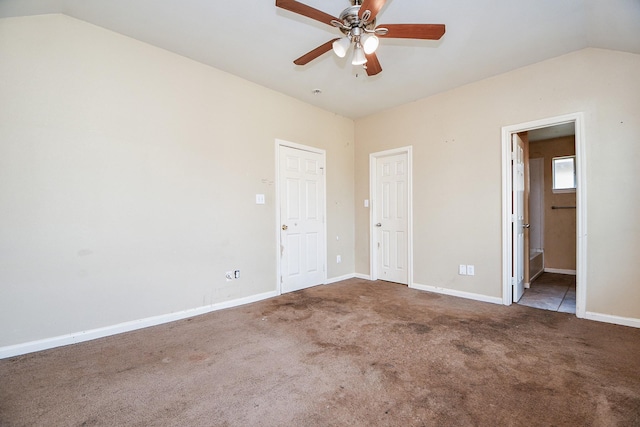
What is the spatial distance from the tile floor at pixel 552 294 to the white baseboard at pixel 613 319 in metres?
0.21

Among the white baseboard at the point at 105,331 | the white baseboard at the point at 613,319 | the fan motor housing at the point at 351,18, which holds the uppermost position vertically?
the fan motor housing at the point at 351,18

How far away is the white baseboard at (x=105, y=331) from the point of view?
2.29 m

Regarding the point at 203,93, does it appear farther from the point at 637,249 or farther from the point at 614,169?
the point at 637,249

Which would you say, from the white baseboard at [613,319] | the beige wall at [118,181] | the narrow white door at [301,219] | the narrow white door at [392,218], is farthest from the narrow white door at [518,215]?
the beige wall at [118,181]

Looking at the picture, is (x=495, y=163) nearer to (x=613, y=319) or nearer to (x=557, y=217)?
(x=613, y=319)

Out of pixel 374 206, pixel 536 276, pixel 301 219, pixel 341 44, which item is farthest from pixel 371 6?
pixel 536 276

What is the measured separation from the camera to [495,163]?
3531 mm

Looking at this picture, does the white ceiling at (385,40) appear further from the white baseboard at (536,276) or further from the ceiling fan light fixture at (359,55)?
the white baseboard at (536,276)

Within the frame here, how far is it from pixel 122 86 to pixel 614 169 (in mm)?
4890

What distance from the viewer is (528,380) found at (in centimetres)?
190

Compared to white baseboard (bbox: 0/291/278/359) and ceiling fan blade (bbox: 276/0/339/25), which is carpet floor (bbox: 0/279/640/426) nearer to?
white baseboard (bbox: 0/291/278/359)

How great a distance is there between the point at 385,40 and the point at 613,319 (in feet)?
11.6

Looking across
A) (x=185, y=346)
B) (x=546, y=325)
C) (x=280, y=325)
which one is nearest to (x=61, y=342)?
(x=185, y=346)

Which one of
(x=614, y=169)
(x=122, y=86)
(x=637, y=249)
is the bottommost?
(x=637, y=249)
